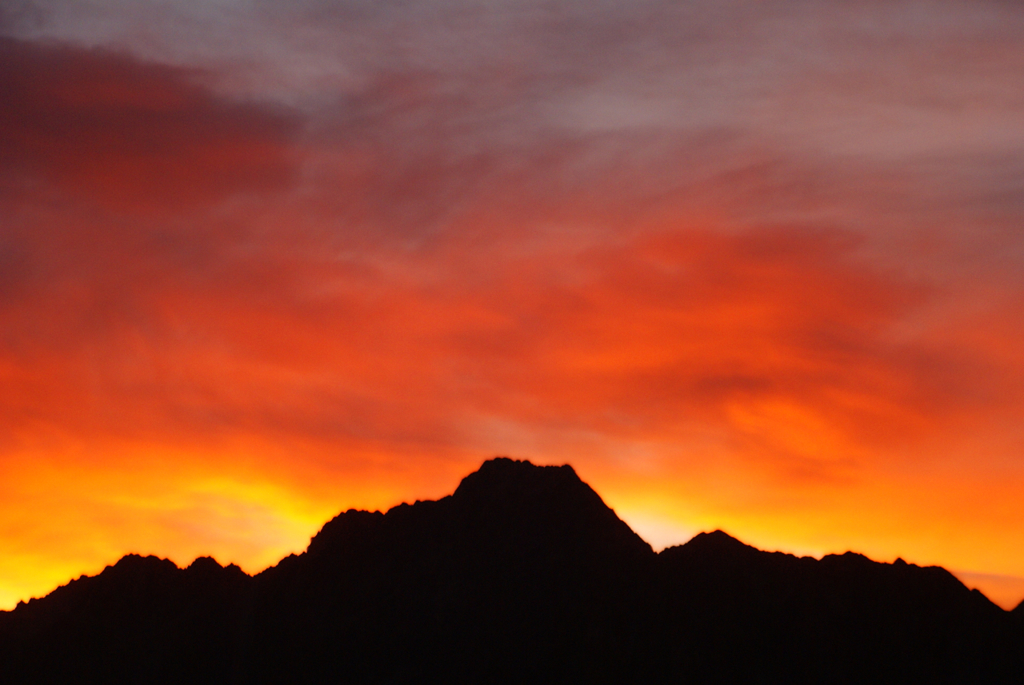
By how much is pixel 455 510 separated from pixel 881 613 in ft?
108

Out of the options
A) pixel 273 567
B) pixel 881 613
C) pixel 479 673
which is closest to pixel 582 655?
pixel 479 673

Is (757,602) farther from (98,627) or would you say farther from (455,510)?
(98,627)

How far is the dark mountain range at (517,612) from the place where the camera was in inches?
2751

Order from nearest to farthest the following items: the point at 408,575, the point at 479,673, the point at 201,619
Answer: the point at 479,673
the point at 408,575
the point at 201,619

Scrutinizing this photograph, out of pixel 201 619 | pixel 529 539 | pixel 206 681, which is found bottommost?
pixel 206 681

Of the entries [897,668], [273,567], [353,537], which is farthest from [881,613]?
[273,567]

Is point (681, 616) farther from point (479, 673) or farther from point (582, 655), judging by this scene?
point (479, 673)

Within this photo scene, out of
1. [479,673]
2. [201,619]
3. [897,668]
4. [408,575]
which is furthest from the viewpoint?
[201,619]

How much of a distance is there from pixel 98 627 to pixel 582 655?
42773 mm

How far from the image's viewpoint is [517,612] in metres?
74.7

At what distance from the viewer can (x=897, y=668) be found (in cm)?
6781

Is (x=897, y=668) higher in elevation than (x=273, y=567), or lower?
lower

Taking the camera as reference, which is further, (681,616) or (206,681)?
(206,681)

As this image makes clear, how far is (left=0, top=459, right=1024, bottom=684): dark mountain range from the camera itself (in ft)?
229
